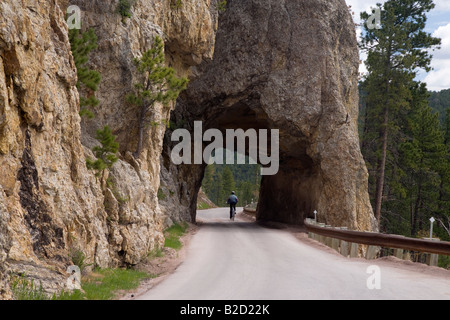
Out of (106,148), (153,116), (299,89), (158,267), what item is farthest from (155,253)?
(299,89)

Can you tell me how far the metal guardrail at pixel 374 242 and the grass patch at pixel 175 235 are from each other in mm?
6122

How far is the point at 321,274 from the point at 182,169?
65.2 ft

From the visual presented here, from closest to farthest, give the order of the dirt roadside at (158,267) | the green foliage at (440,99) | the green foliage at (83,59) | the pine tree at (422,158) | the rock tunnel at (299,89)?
the dirt roadside at (158,267)
the green foliage at (83,59)
the rock tunnel at (299,89)
the pine tree at (422,158)
the green foliage at (440,99)

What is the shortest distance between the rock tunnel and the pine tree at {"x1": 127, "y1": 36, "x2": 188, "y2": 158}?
10.0 metres

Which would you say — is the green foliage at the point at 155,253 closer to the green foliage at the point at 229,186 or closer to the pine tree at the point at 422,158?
the pine tree at the point at 422,158

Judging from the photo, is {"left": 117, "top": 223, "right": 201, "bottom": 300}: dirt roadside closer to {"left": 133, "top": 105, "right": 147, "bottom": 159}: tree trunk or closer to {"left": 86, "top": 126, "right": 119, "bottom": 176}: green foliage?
{"left": 86, "top": 126, "right": 119, "bottom": 176}: green foliage

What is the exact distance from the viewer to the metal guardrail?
9.79 m

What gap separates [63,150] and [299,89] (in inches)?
737

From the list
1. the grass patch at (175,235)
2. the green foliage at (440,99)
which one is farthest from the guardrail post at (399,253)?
the green foliage at (440,99)

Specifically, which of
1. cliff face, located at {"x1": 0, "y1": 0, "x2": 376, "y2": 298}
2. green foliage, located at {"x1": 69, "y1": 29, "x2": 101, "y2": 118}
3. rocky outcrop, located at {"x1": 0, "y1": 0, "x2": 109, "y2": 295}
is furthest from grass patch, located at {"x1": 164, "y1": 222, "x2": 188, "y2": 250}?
green foliage, located at {"x1": 69, "y1": 29, "x2": 101, "y2": 118}

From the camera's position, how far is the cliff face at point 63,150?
23.6 ft

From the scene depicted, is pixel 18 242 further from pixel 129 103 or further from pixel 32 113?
pixel 129 103
